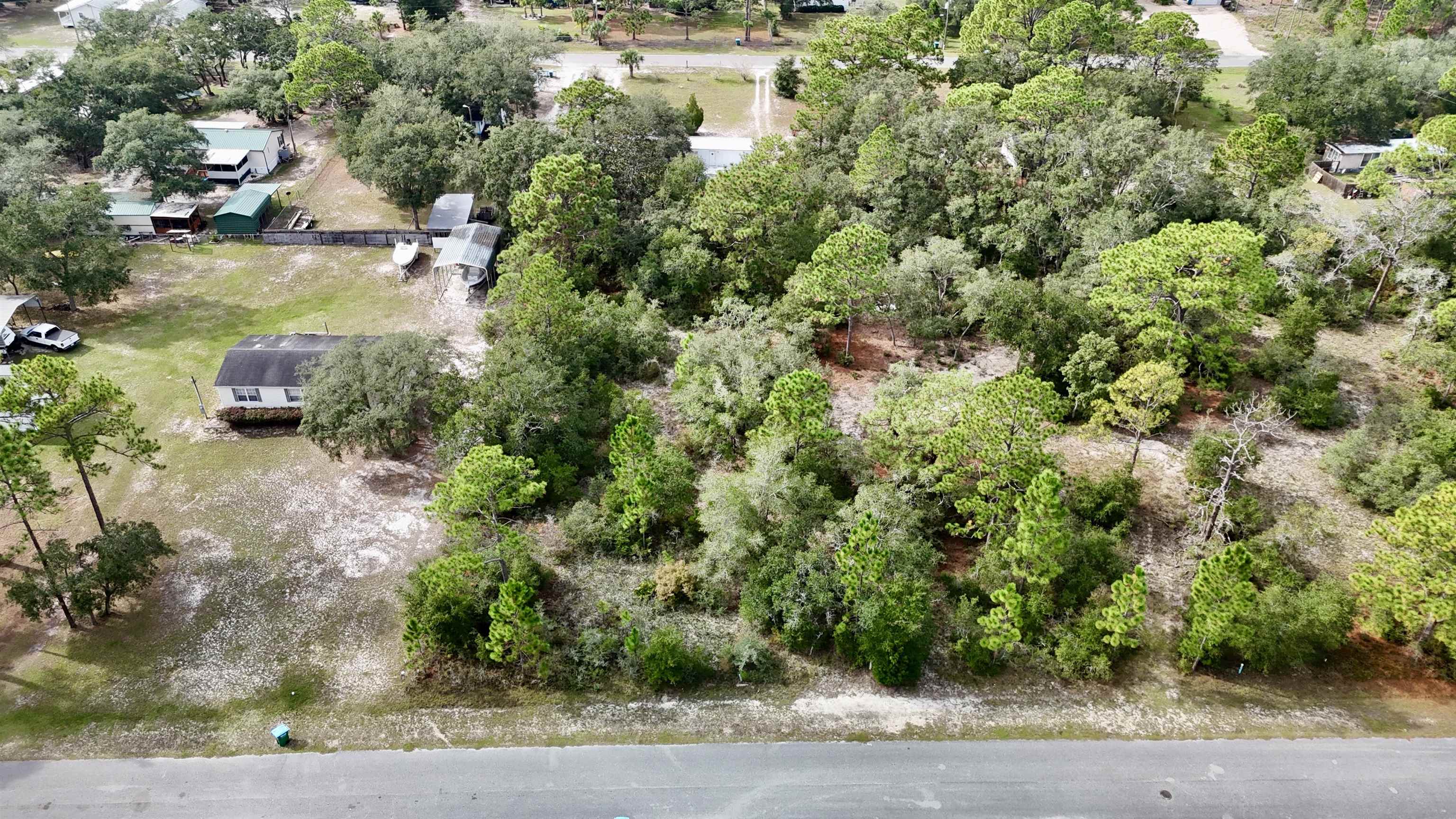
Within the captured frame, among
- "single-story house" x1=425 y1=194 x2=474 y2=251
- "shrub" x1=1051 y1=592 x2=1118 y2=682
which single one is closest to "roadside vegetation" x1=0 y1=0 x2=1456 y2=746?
"shrub" x1=1051 y1=592 x2=1118 y2=682

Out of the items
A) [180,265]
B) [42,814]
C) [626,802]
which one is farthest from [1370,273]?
[180,265]

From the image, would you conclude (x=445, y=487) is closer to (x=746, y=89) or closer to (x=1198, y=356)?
(x=1198, y=356)

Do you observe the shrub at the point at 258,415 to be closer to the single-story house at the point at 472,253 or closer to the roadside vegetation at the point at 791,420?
the roadside vegetation at the point at 791,420

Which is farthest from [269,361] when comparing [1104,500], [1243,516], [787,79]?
[787,79]

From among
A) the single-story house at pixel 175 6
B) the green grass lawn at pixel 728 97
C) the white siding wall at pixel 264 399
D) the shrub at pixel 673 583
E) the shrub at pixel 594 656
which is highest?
the single-story house at pixel 175 6

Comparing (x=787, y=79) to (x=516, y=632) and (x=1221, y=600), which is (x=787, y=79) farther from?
(x=516, y=632)

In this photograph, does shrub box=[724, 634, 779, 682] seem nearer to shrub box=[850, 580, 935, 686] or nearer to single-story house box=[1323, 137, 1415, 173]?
shrub box=[850, 580, 935, 686]

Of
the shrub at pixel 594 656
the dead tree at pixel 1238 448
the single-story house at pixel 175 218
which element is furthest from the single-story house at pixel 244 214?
the dead tree at pixel 1238 448
